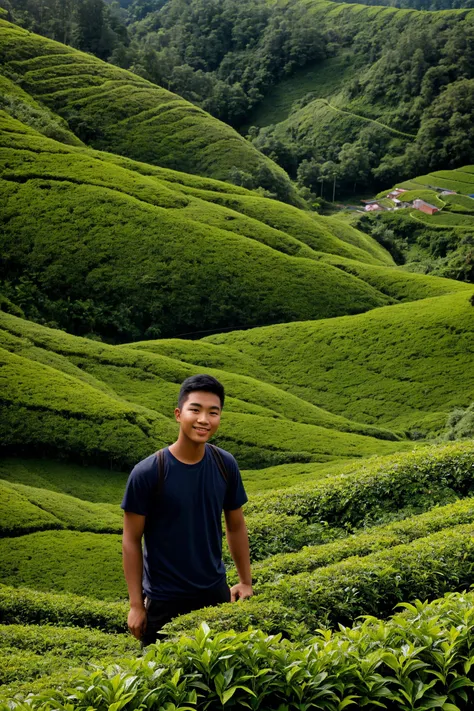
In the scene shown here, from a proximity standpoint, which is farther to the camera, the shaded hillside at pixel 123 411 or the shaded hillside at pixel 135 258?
the shaded hillside at pixel 135 258

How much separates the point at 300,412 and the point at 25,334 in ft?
57.0

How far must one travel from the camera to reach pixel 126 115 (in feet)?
349

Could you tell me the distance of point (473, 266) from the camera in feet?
288

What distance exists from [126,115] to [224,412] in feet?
241

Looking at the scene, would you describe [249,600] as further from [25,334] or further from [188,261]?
[188,261]

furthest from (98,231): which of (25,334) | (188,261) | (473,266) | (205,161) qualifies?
(473,266)

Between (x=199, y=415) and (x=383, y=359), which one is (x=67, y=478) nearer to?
(x=199, y=415)

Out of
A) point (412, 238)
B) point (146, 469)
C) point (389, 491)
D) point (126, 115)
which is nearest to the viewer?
point (146, 469)

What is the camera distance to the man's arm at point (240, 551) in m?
8.51

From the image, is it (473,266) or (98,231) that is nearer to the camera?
(98,231)

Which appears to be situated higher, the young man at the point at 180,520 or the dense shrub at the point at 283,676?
the young man at the point at 180,520

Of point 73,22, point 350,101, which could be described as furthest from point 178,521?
point 350,101

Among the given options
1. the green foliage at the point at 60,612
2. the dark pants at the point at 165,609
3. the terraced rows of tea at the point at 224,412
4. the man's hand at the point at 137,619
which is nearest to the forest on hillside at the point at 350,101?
the terraced rows of tea at the point at 224,412

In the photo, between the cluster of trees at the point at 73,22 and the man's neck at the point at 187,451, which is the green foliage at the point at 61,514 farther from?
the cluster of trees at the point at 73,22
